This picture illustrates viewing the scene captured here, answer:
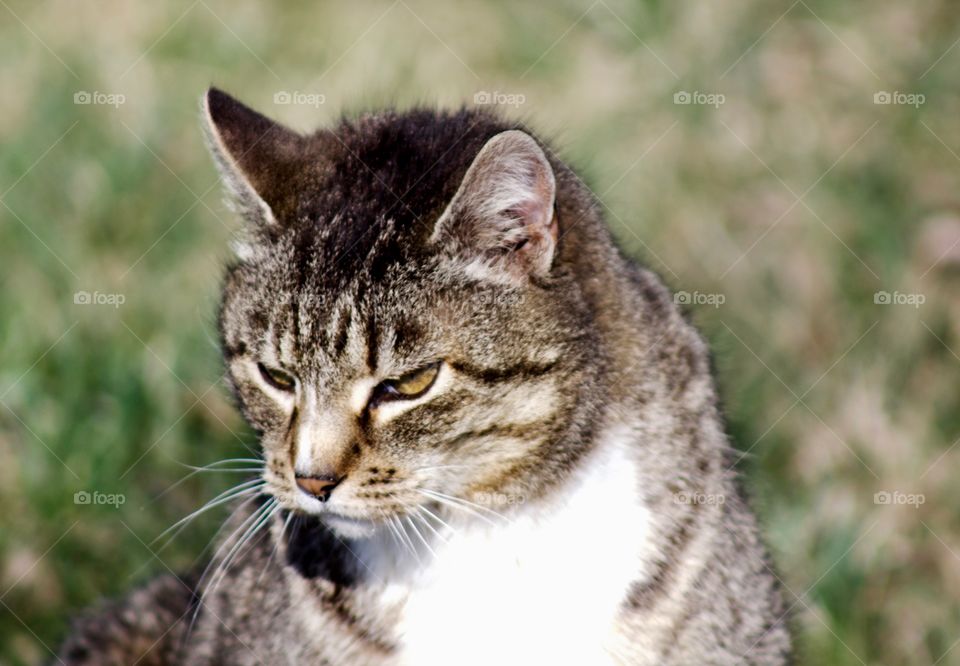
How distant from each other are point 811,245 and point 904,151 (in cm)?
73

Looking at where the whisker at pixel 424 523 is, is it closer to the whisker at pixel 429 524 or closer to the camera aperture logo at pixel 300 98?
the whisker at pixel 429 524

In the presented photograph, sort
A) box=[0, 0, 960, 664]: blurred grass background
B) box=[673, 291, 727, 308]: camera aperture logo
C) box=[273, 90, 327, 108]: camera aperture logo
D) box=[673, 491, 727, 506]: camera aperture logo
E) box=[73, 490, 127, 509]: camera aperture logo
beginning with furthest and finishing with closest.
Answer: box=[273, 90, 327, 108]: camera aperture logo → box=[673, 291, 727, 308]: camera aperture logo → box=[73, 490, 127, 509]: camera aperture logo → box=[0, 0, 960, 664]: blurred grass background → box=[673, 491, 727, 506]: camera aperture logo

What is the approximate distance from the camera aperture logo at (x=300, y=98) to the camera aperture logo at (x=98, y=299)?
5.21 feet

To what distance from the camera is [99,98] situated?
6.85 metres

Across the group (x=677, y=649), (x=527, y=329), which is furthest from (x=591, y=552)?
(x=527, y=329)

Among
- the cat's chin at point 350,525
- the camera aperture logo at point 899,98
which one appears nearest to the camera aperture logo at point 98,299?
the cat's chin at point 350,525

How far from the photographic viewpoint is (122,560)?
15.4 ft

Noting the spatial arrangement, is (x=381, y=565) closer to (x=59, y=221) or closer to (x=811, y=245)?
(x=811, y=245)

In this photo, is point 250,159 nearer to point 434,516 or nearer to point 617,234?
point 434,516

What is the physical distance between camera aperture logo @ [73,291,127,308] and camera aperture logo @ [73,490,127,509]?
1.12 m

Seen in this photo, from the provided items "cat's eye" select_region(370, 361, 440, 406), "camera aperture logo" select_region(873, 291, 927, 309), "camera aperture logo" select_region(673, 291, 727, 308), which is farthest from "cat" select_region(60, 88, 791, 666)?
"camera aperture logo" select_region(873, 291, 927, 309)

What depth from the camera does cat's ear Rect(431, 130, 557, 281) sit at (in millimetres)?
3068

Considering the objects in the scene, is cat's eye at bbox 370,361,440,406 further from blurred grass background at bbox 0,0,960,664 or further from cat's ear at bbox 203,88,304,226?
blurred grass background at bbox 0,0,960,664

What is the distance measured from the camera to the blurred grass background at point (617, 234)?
461 centimetres
